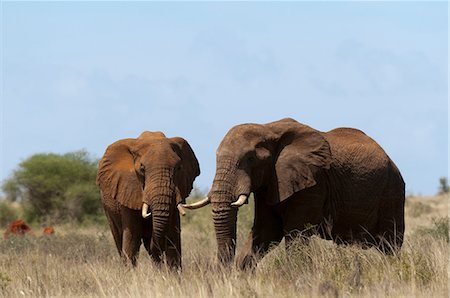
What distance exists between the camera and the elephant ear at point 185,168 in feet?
48.0

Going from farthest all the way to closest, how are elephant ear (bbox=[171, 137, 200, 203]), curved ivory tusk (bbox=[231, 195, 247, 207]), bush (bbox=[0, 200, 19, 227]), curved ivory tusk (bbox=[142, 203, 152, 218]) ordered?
bush (bbox=[0, 200, 19, 227])
elephant ear (bbox=[171, 137, 200, 203])
curved ivory tusk (bbox=[142, 203, 152, 218])
curved ivory tusk (bbox=[231, 195, 247, 207])

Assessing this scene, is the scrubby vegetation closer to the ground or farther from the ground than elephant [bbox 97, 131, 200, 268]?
closer to the ground

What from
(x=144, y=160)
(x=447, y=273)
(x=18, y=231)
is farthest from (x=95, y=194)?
(x=447, y=273)

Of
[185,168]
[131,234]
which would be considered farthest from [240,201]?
[131,234]

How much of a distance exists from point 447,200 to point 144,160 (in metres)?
35.6

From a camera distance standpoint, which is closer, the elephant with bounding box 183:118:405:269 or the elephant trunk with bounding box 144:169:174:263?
the elephant with bounding box 183:118:405:269

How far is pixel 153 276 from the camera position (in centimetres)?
1243

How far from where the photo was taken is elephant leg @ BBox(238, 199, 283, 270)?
14.1 metres

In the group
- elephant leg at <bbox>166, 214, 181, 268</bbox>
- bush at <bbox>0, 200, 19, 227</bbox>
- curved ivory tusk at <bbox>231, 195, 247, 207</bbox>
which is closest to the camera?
curved ivory tusk at <bbox>231, 195, 247, 207</bbox>

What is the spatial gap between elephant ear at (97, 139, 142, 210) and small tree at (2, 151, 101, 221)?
64.0ft

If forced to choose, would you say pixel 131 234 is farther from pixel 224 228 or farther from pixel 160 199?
pixel 224 228

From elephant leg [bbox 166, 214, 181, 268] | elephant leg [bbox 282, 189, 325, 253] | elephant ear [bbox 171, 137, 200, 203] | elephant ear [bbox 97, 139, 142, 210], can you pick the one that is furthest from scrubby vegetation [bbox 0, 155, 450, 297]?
elephant ear [bbox 171, 137, 200, 203]

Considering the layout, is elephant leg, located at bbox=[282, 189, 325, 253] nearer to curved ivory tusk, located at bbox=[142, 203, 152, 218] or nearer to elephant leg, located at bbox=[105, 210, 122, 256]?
curved ivory tusk, located at bbox=[142, 203, 152, 218]

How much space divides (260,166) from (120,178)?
228 cm
